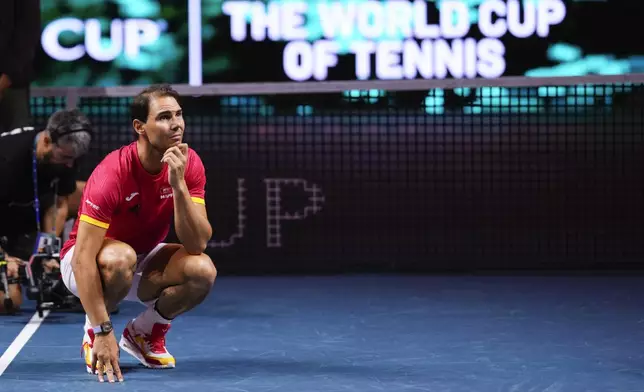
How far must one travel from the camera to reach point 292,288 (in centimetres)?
865

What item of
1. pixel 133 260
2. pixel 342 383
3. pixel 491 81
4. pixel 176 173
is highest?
pixel 491 81

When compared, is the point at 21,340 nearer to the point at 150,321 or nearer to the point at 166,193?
the point at 150,321

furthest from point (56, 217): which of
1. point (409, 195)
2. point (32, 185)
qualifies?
point (409, 195)

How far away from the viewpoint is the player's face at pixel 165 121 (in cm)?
533

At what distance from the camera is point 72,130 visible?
22.4 feet

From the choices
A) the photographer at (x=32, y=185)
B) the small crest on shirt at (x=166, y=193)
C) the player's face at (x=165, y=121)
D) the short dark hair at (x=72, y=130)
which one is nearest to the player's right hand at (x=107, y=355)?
the small crest on shirt at (x=166, y=193)

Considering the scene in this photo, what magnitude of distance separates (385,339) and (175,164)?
1.85 meters

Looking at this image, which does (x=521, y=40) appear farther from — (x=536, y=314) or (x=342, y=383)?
(x=342, y=383)

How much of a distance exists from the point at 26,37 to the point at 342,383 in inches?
164

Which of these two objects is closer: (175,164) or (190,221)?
(175,164)

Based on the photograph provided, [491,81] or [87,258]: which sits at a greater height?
[491,81]

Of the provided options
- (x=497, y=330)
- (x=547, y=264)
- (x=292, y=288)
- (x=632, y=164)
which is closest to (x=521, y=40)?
(x=547, y=264)

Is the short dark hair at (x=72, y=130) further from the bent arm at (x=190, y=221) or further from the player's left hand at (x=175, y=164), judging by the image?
the player's left hand at (x=175, y=164)

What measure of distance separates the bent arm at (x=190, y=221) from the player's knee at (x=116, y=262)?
233 mm
